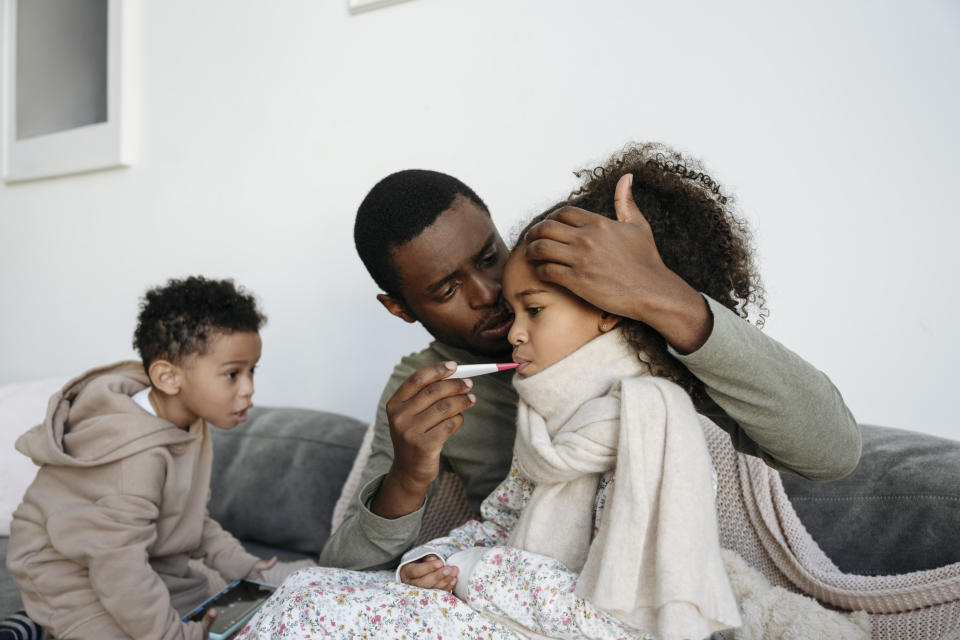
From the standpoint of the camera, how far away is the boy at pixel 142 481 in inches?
48.9

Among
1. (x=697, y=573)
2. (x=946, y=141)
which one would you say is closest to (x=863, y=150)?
(x=946, y=141)

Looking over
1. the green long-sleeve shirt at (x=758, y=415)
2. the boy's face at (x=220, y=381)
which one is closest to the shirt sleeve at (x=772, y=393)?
the green long-sleeve shirt at (x=758, y=415)

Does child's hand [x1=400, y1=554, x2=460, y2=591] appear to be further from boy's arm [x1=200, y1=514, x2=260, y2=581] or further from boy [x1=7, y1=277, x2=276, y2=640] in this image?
boy's arm [x1=200, y1=514, x2=260, y2=581]

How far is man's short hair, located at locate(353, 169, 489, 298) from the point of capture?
3.78 feet

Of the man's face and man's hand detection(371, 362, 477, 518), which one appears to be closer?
man's hand detection(371, 362, 477, 518)

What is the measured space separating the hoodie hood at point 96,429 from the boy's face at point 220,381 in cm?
7

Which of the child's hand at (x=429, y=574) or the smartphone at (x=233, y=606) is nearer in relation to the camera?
the child's hand at (x=429, y=574)

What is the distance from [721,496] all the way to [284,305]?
1.54 meters

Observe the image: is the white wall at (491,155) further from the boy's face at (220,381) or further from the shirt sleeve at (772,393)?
the shirt sleeve at (772,393)

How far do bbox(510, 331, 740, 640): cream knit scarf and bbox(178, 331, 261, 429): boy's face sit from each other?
79 centimetres

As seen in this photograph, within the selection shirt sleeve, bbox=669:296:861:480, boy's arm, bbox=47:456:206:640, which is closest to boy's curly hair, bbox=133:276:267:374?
boy's arm, bbox=47:456:206:640

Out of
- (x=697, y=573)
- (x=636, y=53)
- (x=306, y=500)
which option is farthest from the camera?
(x=306, y=500)

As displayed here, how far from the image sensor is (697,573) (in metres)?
0.77

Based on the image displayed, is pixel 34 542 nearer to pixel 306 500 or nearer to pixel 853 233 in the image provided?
pixel 306 500
